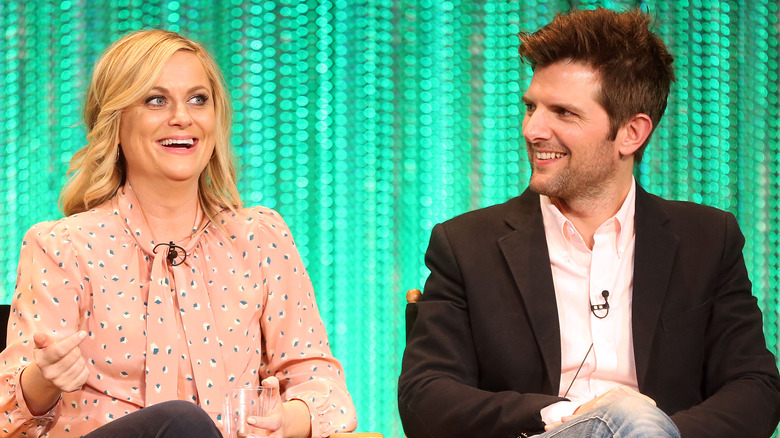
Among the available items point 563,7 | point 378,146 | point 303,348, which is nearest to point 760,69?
point 563,7

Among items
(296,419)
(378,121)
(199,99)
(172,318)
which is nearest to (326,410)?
(296,419)

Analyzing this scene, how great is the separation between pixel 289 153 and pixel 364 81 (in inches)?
14.3

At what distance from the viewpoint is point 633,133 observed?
2385 millimetres

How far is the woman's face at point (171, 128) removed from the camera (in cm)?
220

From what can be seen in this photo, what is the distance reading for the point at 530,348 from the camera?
7.23ft

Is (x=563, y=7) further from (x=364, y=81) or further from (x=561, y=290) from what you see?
(x=561, y=290)

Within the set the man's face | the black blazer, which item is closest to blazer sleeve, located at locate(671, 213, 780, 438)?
the black blazer

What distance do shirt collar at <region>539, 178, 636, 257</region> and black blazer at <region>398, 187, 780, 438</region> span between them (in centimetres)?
3

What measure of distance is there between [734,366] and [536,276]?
1.60ft

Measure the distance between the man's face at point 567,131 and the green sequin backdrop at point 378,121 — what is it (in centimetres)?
111

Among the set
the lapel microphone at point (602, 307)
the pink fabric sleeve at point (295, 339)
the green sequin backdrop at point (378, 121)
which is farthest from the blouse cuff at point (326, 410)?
the green sequin backdrop at point (378, 121)

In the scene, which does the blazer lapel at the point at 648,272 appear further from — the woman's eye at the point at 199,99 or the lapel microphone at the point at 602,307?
the woman's eye at the point at 199,99

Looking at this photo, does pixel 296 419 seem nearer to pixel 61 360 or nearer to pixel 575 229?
pixel 61 360

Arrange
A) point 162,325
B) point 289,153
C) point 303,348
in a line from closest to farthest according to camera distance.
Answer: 1. point 162,325
2. point 303,348
3. point 289,153
